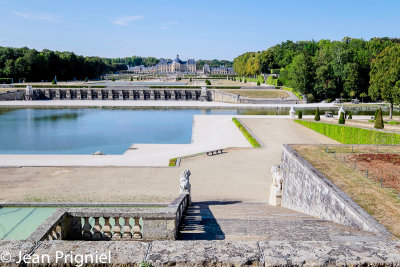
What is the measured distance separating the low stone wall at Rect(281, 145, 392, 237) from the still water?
1458cm

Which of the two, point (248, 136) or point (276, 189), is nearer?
point (276, 189)

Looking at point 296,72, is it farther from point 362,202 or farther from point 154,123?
point 362,202

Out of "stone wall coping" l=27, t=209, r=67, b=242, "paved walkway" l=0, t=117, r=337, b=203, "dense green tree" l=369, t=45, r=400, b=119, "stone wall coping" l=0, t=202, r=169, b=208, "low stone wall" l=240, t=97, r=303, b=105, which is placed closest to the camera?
"stone wall coping" l=27, t=209, r=67, b=242

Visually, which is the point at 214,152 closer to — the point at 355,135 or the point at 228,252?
the point at 355,135

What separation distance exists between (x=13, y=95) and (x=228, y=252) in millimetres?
68686

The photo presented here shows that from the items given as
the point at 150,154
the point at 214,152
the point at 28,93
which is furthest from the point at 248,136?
the point at 28,93

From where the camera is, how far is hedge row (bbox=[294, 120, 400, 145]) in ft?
68.3

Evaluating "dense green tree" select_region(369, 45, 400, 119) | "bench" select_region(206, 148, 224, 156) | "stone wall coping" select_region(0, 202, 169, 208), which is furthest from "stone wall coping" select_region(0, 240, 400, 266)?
"dense green tree" select_region(369, 45, 400, 119)

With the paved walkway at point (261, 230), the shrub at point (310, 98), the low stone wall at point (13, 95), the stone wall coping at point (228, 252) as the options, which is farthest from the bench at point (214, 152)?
the low stone wall at point (13, 95)

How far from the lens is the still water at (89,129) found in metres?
26.4

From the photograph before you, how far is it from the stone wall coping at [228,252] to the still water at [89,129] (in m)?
21.0

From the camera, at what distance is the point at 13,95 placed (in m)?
63.2

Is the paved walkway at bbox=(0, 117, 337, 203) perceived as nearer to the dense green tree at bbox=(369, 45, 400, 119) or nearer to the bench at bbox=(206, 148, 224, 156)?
the bench at bbox=(206, 148, 224, 156)

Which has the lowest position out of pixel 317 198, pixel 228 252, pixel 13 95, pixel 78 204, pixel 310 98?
pixel 78 204
